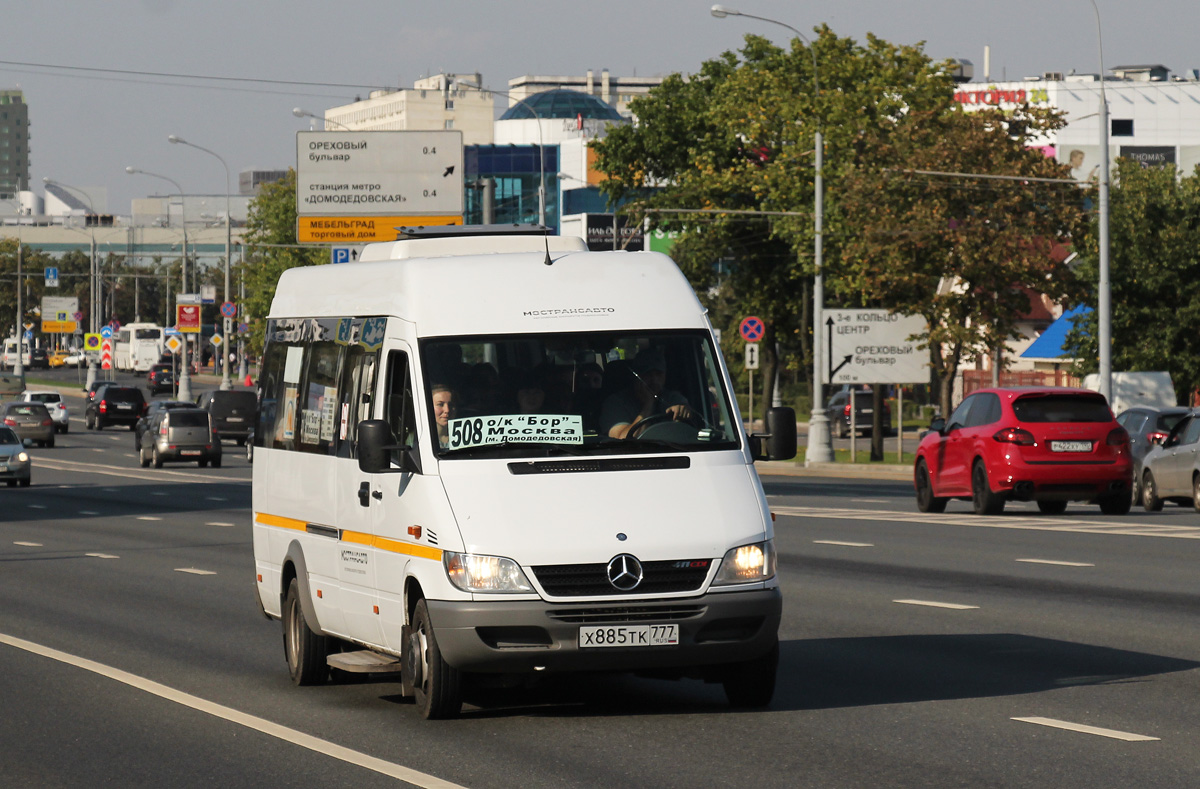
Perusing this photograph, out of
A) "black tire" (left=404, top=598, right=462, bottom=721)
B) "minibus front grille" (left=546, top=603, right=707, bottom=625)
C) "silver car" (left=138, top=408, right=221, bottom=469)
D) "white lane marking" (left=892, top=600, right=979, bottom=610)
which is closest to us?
"minibus front grille" (left=546, top=603, right=707, bottom=625)

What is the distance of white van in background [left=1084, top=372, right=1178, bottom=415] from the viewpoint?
147ft

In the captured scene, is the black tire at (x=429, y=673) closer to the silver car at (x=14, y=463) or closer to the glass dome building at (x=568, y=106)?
the silver car at (x=14, y=463)

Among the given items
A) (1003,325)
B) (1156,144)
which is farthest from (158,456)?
(1156,144)

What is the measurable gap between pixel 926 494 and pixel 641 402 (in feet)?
58.1

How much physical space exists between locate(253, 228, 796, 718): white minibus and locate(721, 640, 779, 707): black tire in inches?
0.5

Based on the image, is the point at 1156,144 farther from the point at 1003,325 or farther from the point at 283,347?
the point at 283,347

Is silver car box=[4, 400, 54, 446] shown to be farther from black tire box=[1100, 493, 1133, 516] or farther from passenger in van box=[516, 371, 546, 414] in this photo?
passenger in van box=[516, 371, 546, 414]

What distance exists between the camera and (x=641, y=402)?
9547 millimetres

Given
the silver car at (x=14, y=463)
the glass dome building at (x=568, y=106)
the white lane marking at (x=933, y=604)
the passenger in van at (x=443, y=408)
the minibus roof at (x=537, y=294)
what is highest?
the glass dome building at (x=568, y=106)

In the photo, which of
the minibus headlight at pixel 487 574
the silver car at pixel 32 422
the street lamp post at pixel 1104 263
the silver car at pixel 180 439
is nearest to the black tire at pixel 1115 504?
the street lamp post at pixel 1104 263

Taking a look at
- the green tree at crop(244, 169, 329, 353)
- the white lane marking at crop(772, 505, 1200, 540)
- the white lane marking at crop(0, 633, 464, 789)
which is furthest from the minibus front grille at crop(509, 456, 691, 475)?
the green tree at crop(244, 169, 329, 353)

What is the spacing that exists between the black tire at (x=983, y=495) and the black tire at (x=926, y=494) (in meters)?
1.02

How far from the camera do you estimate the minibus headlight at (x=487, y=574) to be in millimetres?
8766

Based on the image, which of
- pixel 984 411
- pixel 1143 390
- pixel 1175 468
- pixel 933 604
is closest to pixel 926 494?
pixel 984 411
